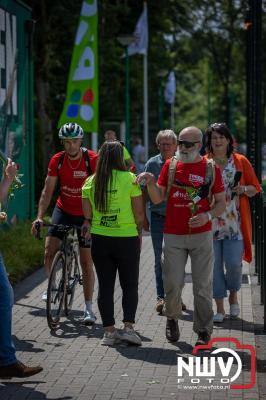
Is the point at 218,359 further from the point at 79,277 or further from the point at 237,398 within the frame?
the point at 79,277

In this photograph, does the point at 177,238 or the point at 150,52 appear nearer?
the point at 177,238

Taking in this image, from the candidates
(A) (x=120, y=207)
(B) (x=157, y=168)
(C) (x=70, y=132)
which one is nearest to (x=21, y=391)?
(A) (x=120, y=207)

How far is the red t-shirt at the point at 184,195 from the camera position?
822 centimetres

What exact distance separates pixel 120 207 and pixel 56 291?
1413 millimetres

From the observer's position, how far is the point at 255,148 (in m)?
15.8

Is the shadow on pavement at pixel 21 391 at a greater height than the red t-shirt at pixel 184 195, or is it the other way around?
the red t-shirt at pixel 184 195

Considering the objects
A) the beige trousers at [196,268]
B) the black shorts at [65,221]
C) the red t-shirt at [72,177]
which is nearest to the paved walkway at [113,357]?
the beige trousers at [196,268]

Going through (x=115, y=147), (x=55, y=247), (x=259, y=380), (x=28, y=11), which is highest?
(x=28, y=11)

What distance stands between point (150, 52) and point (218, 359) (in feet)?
129

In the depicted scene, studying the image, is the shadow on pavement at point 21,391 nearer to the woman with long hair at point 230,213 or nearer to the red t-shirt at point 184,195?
the red t-shirt at point 184,195

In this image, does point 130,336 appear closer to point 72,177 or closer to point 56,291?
point 56,291

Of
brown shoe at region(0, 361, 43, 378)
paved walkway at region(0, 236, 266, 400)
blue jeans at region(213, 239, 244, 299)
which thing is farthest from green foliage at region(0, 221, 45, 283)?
brown shoe at region(0, 361, 43, 378)

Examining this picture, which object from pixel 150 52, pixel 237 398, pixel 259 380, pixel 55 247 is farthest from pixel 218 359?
pixel 150 52

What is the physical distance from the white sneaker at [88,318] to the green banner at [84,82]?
7.81 m
